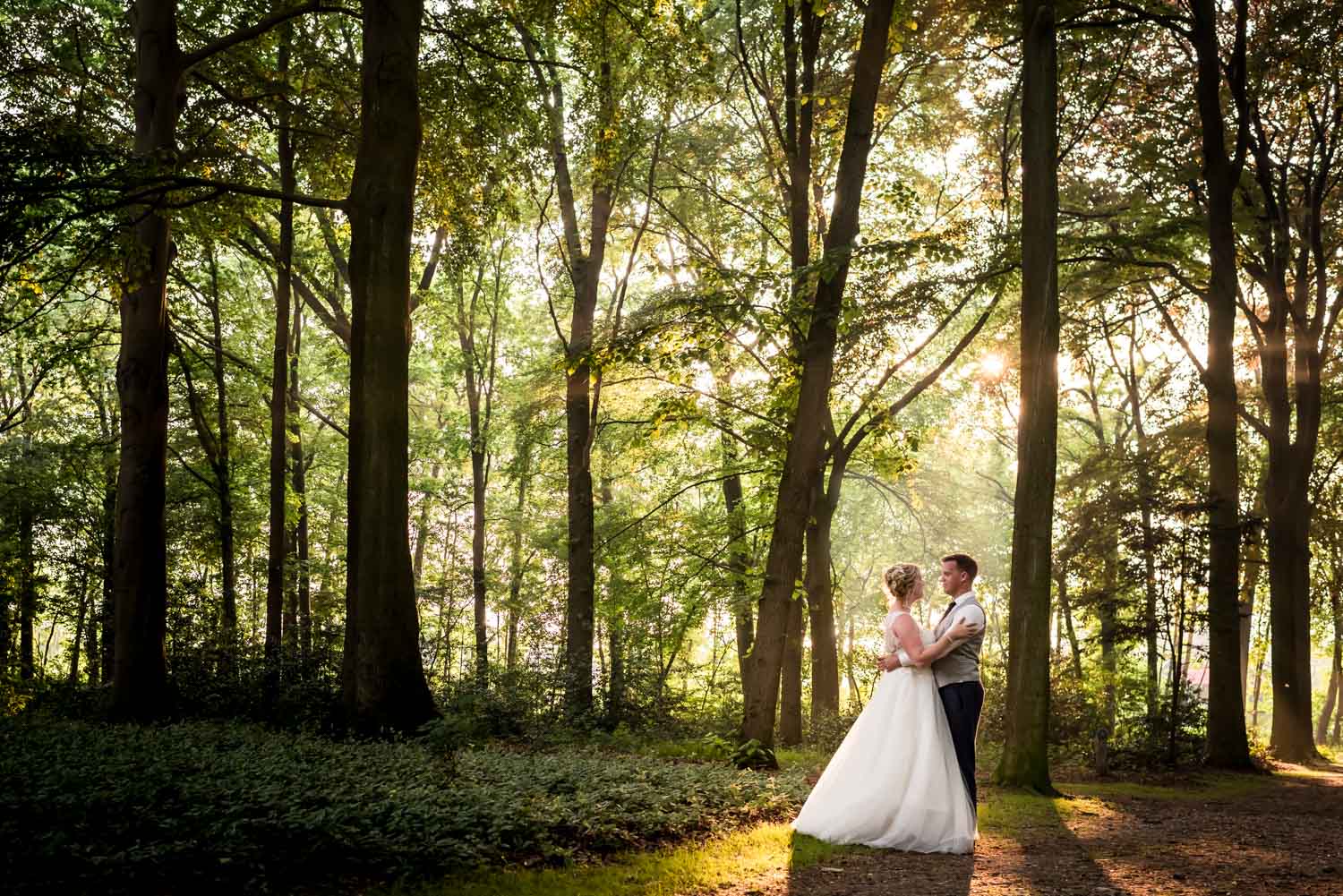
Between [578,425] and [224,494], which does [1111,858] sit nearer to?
[578,425]

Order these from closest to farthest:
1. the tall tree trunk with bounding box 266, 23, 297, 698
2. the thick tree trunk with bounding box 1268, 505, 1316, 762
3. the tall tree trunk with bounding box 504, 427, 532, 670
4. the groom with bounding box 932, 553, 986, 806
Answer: the groom with bounding box 932, 553, 986, 806 < the tall tree trunk with bounding box 266, 23, 297, 698 < the thick tree trunk with bounding box 1268, 505, 1316, 762 < the tall tree trunk with bounding box 504, 427, 532, 670

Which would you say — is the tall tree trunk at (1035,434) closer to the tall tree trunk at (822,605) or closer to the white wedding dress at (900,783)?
the white wedding dress at (900,783)

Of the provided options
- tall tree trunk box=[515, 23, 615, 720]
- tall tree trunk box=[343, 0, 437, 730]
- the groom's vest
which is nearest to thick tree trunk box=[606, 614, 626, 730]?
tall tree trunk box=[515, 23, 615, 720]

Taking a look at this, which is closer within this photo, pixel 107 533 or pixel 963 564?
pixel 963 564

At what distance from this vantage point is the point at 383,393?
32.5ft

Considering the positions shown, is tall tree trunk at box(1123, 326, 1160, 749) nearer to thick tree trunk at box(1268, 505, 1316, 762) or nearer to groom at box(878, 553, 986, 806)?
thick tree trunk at box(1268, 505, 1316, 762)

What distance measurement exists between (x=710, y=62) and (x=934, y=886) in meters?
10.4

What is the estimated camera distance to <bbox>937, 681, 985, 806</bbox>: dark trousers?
22.8ft

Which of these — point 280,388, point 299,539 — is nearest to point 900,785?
point 280,388

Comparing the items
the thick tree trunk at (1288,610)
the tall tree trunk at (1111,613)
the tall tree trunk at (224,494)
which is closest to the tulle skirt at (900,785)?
the tall tree trunk at (1111,613)

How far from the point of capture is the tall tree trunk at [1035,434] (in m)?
10.0

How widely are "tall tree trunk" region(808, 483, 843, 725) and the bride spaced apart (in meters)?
9.72

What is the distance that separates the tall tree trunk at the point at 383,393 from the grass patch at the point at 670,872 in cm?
407

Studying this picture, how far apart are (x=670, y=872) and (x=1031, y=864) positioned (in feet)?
8.14
